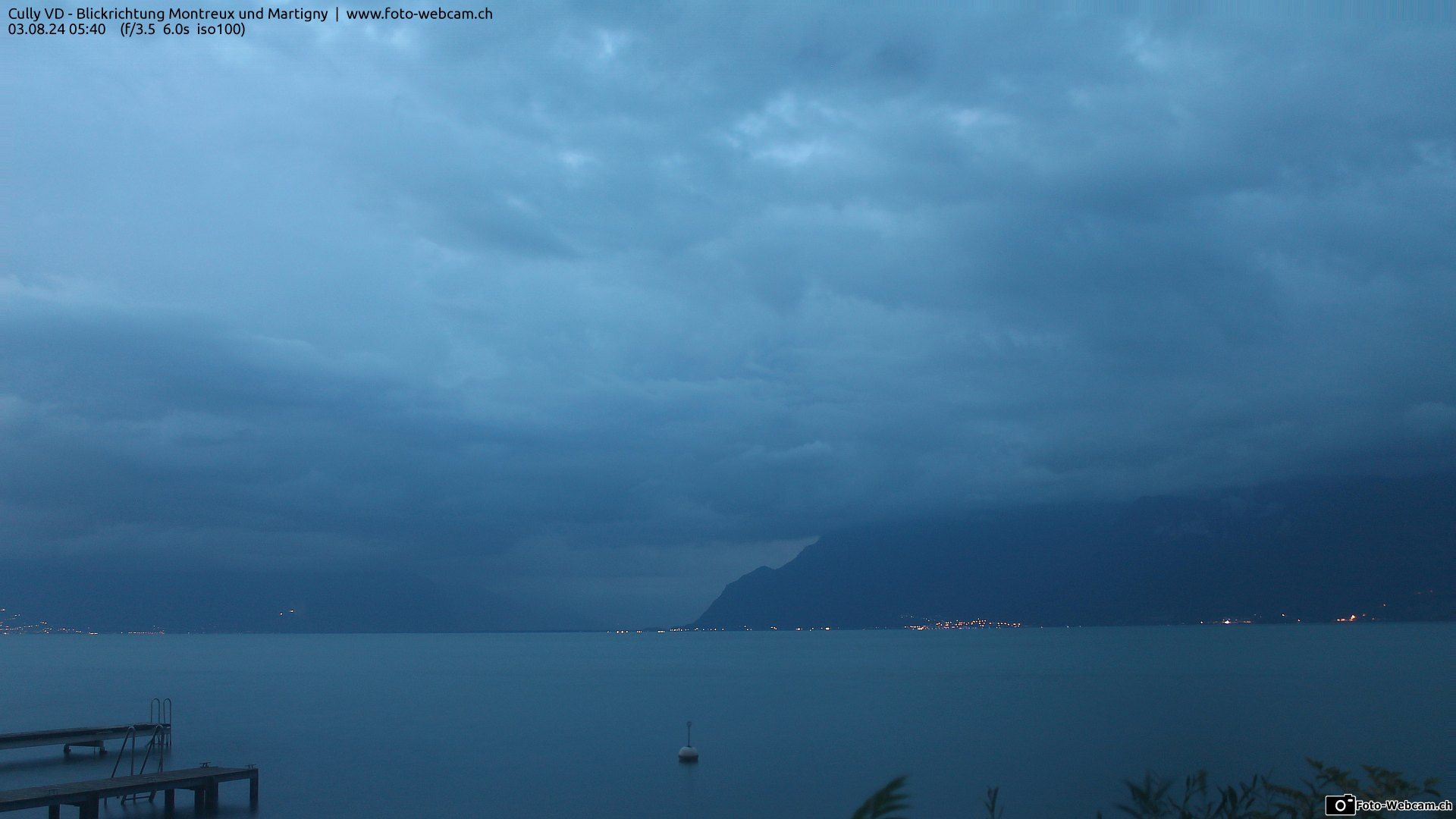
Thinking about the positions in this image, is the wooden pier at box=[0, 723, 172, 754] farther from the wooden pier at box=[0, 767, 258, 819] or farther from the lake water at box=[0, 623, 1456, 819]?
the wooden pier at box=[0, 767, 258, 819]

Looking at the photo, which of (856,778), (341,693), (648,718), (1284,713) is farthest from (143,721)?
(1284,713)

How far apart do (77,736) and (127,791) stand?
20.0 metres

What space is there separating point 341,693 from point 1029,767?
71.3 meters

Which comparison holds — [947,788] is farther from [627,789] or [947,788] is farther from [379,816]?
[379,816]

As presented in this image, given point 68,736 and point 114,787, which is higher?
point 114,787

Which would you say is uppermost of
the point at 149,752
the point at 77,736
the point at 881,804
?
the point at 881,804

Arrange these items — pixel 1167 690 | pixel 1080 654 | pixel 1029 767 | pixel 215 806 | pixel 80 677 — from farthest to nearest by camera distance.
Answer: pixel 1080 654 < pixel 80 677 < pixel 1167 690 < pixel 1029 767 < pixel 215 806

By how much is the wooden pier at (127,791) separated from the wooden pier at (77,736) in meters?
12.2

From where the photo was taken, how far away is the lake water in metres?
43.7

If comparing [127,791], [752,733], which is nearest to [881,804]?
[127,791]

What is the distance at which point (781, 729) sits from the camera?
214 feet

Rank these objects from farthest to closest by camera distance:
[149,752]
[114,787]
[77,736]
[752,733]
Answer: [752,733]
[77,736]
[149,752]
[114,787]

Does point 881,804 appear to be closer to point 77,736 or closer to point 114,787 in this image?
point 114,787

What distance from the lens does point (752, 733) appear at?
210 ft
